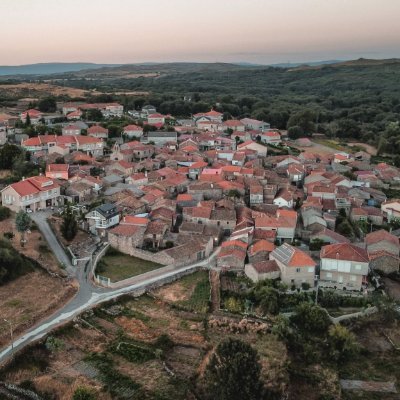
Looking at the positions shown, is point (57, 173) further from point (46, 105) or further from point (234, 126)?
point (46, 105)

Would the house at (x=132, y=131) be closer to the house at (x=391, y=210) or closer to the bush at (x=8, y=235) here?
the bush at (x=8, y=235)

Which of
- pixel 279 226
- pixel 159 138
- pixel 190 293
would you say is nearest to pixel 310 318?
pixel 190 293

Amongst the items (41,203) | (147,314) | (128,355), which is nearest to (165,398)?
(128,355)

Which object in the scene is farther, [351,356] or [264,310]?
[264,310]

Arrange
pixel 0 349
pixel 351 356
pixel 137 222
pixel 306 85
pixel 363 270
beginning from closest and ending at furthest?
pixel 0 349, pixel 351 356, pixel 363 270, pixel 137 222, pixel 306 85

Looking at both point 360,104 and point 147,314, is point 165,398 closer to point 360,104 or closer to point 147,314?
point 147,314

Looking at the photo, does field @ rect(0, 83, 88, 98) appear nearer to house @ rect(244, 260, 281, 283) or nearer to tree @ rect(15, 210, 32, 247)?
tree @ rect(15, 210, 32, 247)
